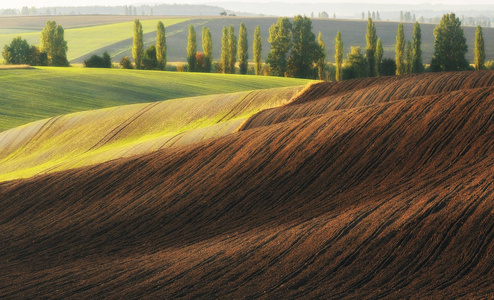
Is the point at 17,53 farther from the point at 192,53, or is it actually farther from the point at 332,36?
the point at 332,36

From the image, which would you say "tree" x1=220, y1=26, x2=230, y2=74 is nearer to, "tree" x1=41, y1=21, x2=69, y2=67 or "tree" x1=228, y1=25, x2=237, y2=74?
"tree" x1=228, y1=25, x2=237, y2=74

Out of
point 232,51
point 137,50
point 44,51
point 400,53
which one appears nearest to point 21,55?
point 44,51

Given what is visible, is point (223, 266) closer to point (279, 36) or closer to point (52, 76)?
point (52, 76)

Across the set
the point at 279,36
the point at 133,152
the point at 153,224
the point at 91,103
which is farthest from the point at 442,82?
the point at 279,36

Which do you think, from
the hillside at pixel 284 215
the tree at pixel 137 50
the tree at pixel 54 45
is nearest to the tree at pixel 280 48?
the tree at pixel 137 50

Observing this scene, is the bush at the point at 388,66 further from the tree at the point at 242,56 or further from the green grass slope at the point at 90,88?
the tree at the point at 242,56

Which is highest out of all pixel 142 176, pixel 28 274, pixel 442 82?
pixel 442 82
